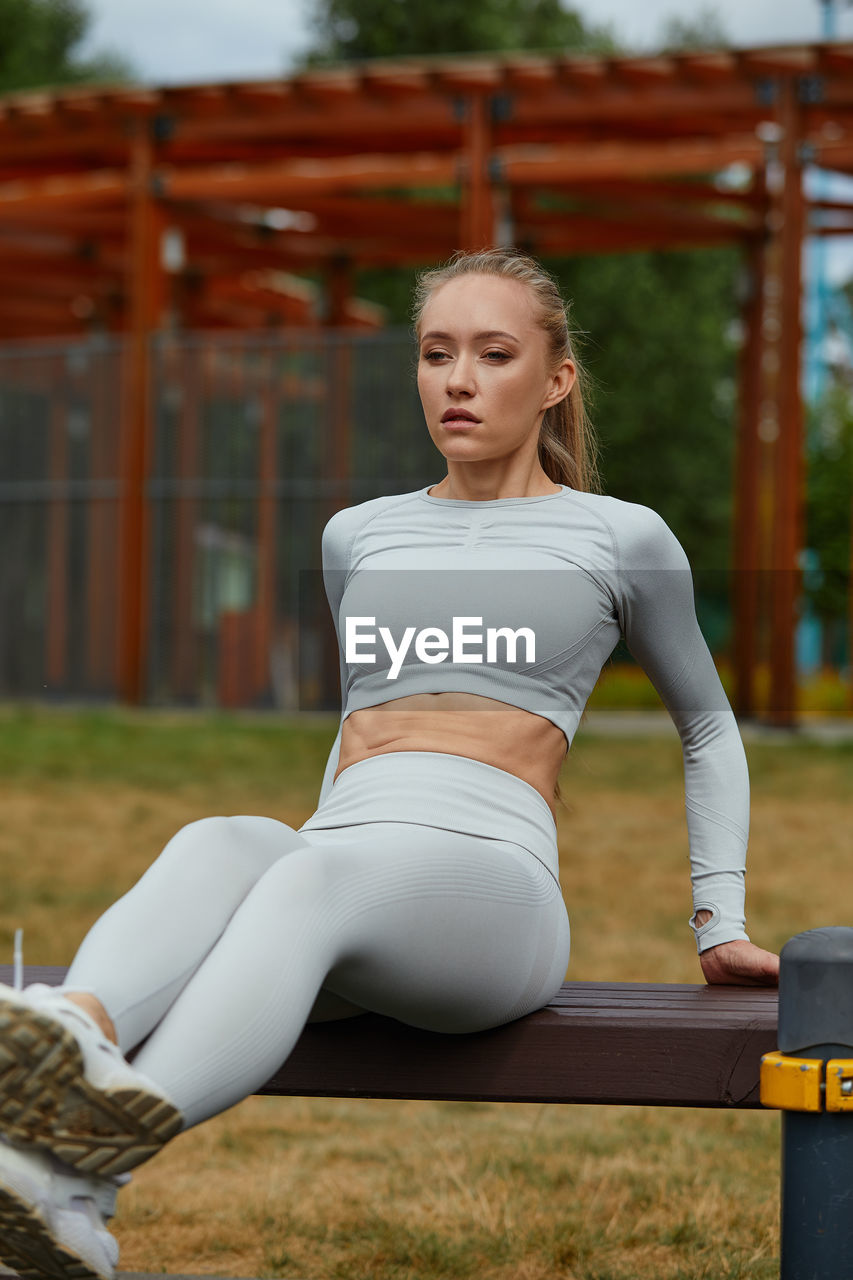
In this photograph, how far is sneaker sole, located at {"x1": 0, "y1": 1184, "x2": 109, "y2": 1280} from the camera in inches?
78.9

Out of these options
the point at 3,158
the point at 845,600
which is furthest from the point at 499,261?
the point at 845,600

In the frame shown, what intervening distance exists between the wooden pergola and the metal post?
11475 mm

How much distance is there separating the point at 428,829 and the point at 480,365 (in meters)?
0.77

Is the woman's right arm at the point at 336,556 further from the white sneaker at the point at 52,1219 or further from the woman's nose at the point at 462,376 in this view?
the white sneaker at the point at 52,1219

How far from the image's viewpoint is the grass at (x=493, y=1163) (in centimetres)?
359

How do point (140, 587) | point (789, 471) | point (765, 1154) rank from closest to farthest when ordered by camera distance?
1. point (765, 1154)
2. point (789, 471)
3. point (140, 587)

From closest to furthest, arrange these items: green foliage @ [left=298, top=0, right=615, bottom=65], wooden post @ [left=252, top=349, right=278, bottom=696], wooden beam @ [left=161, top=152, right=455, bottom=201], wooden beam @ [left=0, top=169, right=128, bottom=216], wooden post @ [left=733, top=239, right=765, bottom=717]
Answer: wooden beam @ [left=161, top=152, right=455, bottom=201] < wooden post @ [left=252, top=349, right=278, bottom=696] < wooden beam @ [left=0, top=169, right=128, bottom=216] < wooden post @ [left=733, top=239, right=765, bottom=717] < green foliage @ [left=298, top=0, right=615, bottom=65]

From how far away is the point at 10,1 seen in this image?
33062 millimetres

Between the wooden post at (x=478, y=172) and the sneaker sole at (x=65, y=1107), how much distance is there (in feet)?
46.4

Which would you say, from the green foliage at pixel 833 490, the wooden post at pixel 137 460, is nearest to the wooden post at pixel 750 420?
the wooden post at pixel 137 460

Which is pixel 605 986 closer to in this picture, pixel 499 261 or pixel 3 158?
pixel 499 261

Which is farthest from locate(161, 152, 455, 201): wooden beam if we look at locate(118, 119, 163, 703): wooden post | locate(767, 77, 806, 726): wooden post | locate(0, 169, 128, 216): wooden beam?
locate(767, 77, 806, 726): wooden post

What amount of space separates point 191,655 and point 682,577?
1471 centimetres

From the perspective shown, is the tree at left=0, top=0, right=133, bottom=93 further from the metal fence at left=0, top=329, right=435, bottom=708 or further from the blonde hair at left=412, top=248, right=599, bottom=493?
the blonde hair at left=412, top=248, right=599, bottom=493
